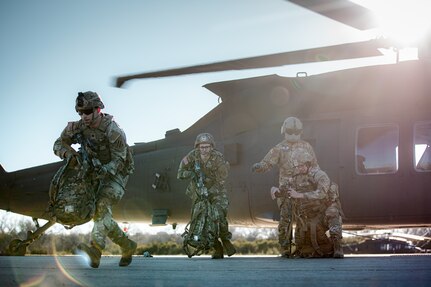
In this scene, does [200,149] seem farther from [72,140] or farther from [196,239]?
[72,140]

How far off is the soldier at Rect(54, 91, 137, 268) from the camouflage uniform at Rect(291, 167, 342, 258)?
2.52 meters

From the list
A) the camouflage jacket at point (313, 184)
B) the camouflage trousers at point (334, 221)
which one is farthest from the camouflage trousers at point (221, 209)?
the camouflage trousers at point (334, 221)

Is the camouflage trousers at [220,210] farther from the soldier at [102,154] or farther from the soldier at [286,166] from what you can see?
the soldier at [102,154]

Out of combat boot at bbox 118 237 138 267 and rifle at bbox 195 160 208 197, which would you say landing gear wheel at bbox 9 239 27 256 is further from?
combat boot at bbox 118 237 138 267

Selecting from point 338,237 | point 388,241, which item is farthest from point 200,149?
point 388,241

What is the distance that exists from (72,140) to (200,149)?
256 cm

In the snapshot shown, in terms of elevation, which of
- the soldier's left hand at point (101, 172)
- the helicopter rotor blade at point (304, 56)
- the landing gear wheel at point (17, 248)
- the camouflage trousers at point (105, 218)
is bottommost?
the landing gear wheel at point (17, 248)

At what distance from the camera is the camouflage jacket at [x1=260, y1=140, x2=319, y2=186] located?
813 cm

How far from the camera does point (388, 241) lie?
18656mm

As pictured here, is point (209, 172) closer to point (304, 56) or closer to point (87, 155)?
point (304, 56)

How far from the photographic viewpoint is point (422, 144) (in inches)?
350

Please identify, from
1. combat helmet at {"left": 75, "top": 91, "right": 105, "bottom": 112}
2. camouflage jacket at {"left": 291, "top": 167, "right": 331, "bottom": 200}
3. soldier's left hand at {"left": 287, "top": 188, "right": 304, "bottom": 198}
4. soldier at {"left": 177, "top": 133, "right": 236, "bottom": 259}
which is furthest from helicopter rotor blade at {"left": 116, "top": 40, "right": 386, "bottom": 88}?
combat helmet at {"left": 75, "top": 91, "right": 105, "bottom": 112}

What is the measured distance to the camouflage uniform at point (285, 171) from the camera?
797 cm

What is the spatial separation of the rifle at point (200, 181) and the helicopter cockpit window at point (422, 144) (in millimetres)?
3236
